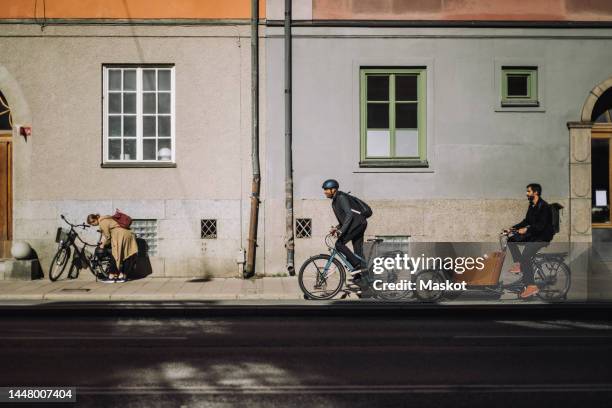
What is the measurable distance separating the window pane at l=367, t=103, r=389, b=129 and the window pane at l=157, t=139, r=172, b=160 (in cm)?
441

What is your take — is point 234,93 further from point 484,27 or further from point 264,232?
point 484,27

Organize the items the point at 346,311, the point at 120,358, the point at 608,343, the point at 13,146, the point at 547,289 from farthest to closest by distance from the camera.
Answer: the point at 13,146
the point at 547,289
the point at 346,311
the point at 608,343
the point at 120,358

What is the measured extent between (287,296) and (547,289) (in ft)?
14.4

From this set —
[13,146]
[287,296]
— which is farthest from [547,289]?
[13,146]

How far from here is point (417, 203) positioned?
13.3 m

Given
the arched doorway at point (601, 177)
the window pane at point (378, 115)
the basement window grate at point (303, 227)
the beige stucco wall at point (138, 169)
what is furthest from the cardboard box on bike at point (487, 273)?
the arched doorway at point (601, 177)

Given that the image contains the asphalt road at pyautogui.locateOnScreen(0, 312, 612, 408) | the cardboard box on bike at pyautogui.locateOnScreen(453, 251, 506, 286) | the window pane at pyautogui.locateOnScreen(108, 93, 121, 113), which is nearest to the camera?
the asphalt road at pyautogui.locateOnScreen(0, 312, 612, 408)

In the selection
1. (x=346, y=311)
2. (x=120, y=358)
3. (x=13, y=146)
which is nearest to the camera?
(x=120, y=358)

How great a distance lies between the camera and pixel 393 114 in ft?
44.1

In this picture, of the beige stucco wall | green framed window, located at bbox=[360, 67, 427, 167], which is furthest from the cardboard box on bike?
the beige stucco wall

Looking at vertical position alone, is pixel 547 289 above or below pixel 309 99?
below

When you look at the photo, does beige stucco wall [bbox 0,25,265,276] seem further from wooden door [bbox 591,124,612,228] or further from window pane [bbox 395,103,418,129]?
wooden door [bbox 591,124,612,228]

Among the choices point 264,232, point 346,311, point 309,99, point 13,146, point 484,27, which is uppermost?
point 484,27

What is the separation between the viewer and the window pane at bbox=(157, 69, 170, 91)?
1344 centimetres
